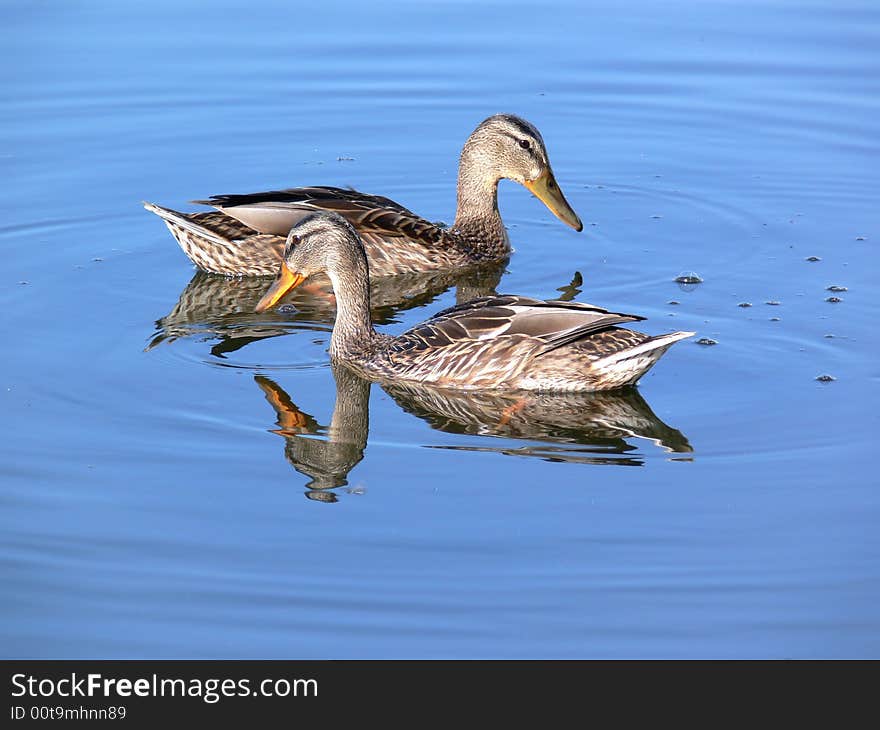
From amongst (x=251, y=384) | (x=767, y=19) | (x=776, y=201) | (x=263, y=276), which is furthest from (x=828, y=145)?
(x=251, y=384)

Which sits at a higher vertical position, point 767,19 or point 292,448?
point 767,19

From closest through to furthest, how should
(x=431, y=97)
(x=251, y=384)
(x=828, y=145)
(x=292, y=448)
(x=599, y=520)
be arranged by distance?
(x=599, y=520), (x=292, y=448), (x=251, y=384), (x=828, y=145), (x=431, y=97)

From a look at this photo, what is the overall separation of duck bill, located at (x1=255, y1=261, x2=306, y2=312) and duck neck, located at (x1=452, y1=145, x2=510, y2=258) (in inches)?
92.3

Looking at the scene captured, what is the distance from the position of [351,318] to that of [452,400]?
1.14 meters

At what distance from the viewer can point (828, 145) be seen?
13641 millimetres

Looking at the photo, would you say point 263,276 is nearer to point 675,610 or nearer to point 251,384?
point 251,384

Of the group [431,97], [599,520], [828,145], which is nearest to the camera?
[599,520]

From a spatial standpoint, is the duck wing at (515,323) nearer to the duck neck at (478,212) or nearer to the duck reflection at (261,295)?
the duck reflection at (261,295)

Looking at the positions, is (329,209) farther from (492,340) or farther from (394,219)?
(492,340)

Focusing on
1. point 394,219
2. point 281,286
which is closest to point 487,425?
point 281,286

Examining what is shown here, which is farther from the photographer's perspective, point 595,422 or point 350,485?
point 595,422

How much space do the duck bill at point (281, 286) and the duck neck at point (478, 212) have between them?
234 centimetres

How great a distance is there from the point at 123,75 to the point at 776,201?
700cm

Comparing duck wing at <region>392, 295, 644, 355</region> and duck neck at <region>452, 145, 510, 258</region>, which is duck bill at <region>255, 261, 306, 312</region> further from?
duck neck at <region>452, 145, 510, 258</region>
